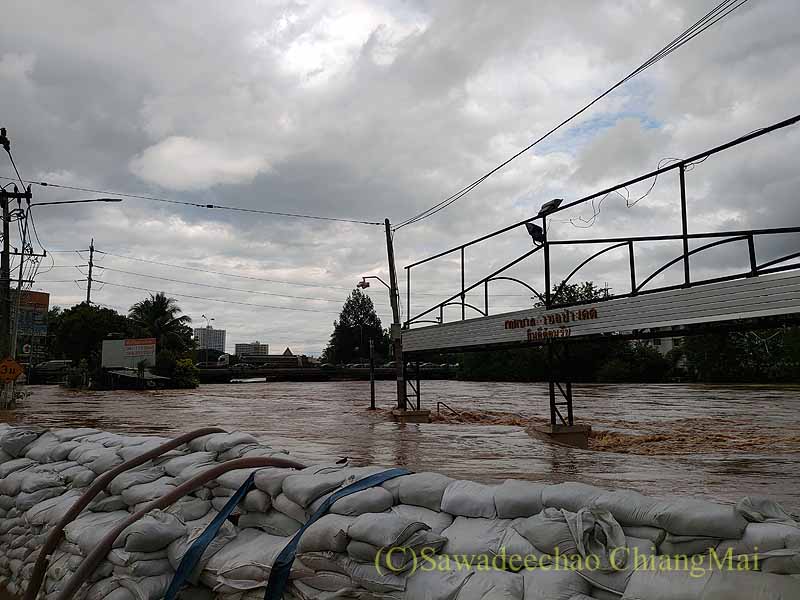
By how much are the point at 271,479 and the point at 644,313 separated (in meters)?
6.98

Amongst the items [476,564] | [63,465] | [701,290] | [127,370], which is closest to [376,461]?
[63,465]

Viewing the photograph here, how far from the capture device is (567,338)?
419 inches

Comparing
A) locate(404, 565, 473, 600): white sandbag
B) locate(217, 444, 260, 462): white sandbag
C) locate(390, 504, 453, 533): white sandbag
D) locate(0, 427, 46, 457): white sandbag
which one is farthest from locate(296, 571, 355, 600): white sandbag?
locate(0, 427, 46, 457): white sandbag

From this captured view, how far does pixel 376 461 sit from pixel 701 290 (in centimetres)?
488

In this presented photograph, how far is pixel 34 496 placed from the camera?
17.5 feet

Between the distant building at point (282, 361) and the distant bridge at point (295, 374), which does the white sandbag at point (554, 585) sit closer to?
the distant bridge at point (295, 374)

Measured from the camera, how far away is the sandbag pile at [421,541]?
2.45 m

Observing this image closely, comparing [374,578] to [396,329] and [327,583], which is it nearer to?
[327,583]

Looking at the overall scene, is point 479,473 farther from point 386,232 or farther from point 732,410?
point 732,410

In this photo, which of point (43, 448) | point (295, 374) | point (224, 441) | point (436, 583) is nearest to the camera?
point (436, 583)

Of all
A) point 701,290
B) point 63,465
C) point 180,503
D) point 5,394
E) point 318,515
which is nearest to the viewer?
point 318,515

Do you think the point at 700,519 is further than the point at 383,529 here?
No

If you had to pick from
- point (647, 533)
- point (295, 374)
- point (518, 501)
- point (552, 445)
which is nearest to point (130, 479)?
point (518, 501)

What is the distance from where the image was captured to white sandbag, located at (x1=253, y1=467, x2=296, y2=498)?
383cm
